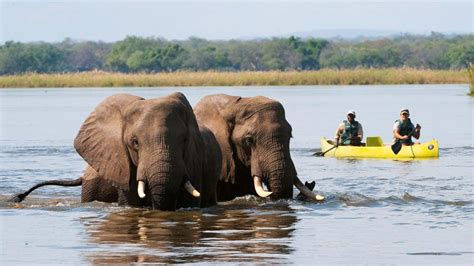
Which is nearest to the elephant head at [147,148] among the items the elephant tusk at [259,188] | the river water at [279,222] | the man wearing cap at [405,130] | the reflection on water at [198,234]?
the reflection on water at [198,234]

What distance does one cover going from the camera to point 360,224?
54.2 ft

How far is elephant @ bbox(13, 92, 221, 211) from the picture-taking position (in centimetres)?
1552

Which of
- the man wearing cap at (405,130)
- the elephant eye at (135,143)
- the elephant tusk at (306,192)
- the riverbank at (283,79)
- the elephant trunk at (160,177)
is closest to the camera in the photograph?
the elephant trunk at (160,177)

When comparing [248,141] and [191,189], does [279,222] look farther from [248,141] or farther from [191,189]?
[248,141]

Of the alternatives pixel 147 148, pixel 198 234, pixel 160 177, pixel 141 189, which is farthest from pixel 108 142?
pixel 198 234

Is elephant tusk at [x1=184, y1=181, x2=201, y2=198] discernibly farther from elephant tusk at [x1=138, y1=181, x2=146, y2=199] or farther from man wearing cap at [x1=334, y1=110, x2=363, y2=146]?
man wearing cap at [x1=334, y1=110, x2=363, y2=146]

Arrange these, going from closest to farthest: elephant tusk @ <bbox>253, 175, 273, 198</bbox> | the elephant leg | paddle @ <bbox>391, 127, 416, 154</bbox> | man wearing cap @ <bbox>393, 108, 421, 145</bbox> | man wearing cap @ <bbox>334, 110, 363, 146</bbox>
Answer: the elephant leg < elephant tusk @ <bbox>253, 175, 273, 198</bbox> < man wearing cap @ <bbox>393, 108, 421, 145</bbox> < paddle @ <bbox>391, 127, 416, 154</bbox> < man wearing cap @ <bbox>334, 110, 363, 146</bbox>

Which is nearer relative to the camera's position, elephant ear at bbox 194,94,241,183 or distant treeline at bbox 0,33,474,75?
elephant ear at bbox 194,94,241,183

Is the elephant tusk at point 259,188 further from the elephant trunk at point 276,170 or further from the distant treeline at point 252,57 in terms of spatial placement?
the distant treeline at point 252,57

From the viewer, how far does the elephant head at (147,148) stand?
1549 centimetres

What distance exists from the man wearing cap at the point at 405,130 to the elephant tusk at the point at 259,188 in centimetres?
991

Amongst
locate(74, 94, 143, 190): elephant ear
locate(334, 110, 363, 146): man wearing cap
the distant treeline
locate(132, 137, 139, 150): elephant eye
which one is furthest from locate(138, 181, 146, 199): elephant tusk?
the distant treeline

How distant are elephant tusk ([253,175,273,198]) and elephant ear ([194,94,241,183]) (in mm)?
523

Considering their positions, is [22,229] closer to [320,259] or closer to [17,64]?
[320,259]
